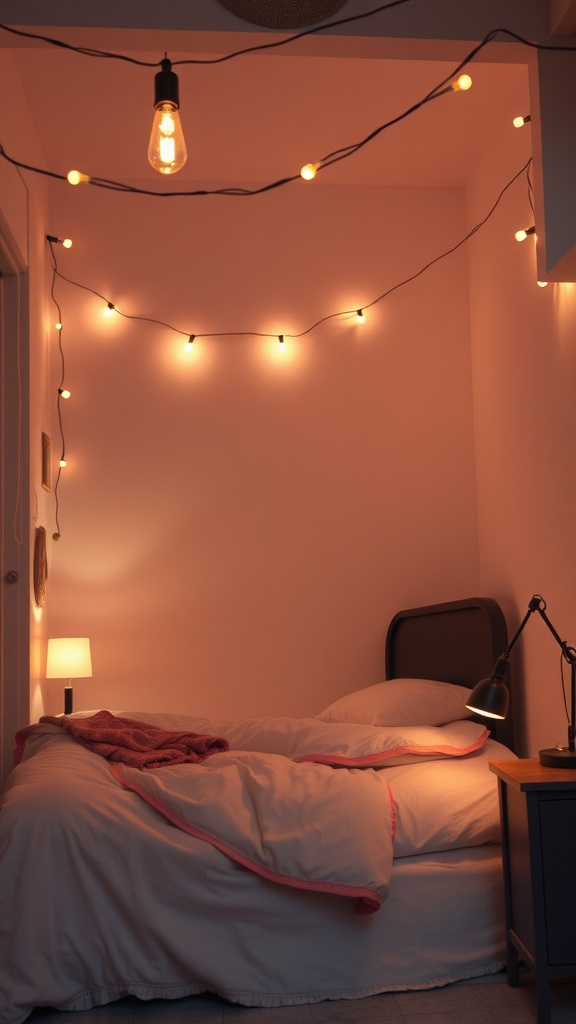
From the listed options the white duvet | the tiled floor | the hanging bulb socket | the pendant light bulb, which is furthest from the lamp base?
the hanging bulb socket

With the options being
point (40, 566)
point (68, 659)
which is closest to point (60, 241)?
point (40, 566)

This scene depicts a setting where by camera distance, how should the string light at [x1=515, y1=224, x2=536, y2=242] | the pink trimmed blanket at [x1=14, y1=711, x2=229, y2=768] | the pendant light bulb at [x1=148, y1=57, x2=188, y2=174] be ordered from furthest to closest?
the string light at [x1=515, y1=224, x2=536, y2=242] < the pink trimmed blanket at [x1=14, y1=711, x2=229, y2=768] < the pendant light bulb at [x1=148, y1=57, x2=188, y2=174]

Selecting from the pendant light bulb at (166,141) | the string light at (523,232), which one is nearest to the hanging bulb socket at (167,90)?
the pendant light bulb at (166,141)

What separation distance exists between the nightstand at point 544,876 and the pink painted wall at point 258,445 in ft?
6.78

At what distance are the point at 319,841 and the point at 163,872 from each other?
409mm

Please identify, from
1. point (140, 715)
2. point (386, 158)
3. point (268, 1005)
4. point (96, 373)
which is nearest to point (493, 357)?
point (386, 158)

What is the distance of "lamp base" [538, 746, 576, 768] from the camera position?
2445 mm

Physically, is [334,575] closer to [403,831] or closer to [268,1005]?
[403,831]

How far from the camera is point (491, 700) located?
253 centimetres

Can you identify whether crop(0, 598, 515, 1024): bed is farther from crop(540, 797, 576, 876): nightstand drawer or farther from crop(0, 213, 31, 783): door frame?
crop(0, 213, 31, 783): door frame

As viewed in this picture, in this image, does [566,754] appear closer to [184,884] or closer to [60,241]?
[184,884]

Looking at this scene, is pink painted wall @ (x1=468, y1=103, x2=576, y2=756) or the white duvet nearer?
the white duvet

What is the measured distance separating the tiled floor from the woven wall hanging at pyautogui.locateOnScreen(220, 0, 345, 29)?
2.64m

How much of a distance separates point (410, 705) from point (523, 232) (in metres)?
1.89
